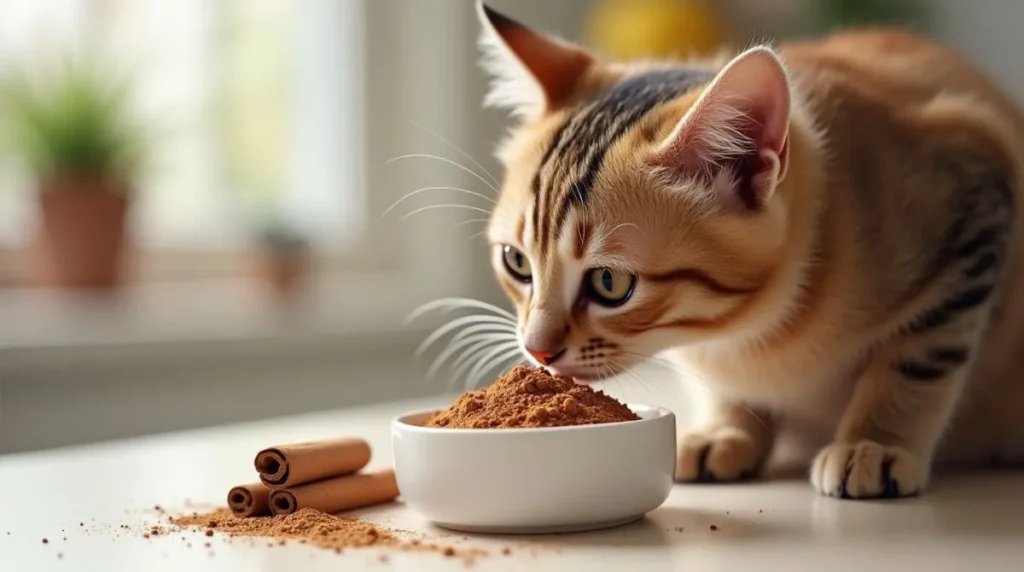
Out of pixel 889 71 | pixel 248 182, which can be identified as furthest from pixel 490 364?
pixel 248 182

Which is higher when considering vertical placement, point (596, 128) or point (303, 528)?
point (596, 128)

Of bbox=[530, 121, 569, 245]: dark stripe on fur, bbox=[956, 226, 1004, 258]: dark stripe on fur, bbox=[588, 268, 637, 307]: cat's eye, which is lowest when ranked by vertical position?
bbox=[588, 268, 637, 307]: cat's eye

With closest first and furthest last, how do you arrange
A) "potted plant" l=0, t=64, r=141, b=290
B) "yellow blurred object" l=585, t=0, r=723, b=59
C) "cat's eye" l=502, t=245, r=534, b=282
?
"cat's eye" l=502, t=245, r=534, b=282 < "potted plant" l=0, t=64, r=141, b=290 < "yellow blurred object" l=585, t=0, r=723, b=59

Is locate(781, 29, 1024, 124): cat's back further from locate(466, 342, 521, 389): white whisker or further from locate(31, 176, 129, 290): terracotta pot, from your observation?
locate(31, 176, 129, 290): terracotta pot

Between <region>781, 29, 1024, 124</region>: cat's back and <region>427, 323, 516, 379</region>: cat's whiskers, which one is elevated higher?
<region>781, 29, 1024, 124</region>: cat's back

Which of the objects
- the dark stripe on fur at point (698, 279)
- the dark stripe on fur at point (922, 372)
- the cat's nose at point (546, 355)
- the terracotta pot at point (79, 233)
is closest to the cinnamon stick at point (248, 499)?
the cat's nose at point (546, 355)

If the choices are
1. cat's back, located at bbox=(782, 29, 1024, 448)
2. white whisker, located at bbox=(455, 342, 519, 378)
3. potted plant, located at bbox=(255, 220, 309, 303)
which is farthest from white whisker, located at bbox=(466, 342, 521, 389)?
A: potted plant, located at bbox=(255, 220, 309, 303)

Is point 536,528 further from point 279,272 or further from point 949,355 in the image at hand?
point 279,272
